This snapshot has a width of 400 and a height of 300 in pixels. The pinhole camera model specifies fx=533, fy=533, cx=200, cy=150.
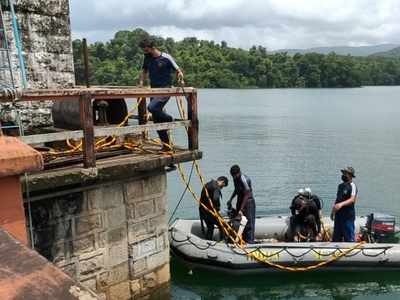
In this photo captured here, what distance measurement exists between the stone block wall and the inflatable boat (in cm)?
197

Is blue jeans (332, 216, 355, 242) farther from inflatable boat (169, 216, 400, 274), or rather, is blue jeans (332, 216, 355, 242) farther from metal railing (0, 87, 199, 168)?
metal railing (0, 87, 199, 168)

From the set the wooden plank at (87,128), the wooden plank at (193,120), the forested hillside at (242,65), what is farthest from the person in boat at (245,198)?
the forested hillside at (242,65)

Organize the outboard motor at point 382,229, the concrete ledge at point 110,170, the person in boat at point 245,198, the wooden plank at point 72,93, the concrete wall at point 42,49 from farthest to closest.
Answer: the outboard motor at point 382,229 < the person in boat at point 245,198 < the concrete wall at point 42,49 < the concrete ledge at point 110,170 < the wooden plank at point 72,93

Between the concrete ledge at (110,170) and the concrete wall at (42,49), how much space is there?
5.34ft

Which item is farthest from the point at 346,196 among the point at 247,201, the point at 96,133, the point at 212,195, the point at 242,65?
the point at 242,65

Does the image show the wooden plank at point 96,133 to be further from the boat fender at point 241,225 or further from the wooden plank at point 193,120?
the boat fender at point 241,225

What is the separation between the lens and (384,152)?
2652 cm

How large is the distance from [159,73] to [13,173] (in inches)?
191

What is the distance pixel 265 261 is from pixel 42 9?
5.56 m

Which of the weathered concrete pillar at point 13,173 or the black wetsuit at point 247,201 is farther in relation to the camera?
the black wetsuit at point 247,201

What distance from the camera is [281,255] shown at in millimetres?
9586

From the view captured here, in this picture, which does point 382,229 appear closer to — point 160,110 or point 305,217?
point 305,217

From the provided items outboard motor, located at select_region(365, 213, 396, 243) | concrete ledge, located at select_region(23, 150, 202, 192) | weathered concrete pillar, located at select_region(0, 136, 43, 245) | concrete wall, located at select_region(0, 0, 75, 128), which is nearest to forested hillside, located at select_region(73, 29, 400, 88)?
outboard motor, located at select_region(365, 213, 396, 243)

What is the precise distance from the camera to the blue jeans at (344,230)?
997 cm
